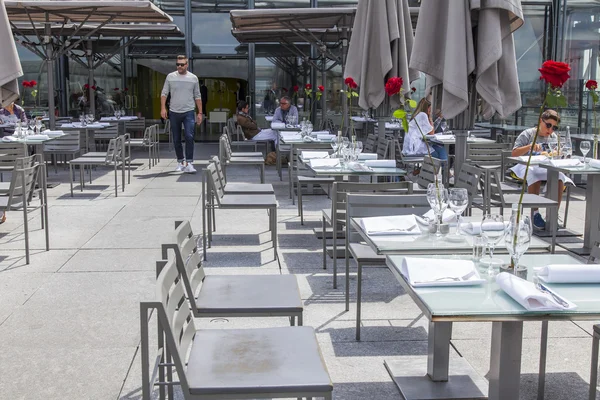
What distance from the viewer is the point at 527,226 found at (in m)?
2.99

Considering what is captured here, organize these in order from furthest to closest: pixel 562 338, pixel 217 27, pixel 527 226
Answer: pixel 217 27 < pixel 562 338 < pixel 527 226

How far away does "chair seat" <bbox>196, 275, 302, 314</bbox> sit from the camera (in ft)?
11.5

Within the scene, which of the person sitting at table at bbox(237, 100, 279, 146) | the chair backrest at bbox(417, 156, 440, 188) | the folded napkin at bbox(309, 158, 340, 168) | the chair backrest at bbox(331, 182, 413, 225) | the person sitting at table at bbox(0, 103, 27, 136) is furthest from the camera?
the person sitting at table at bbox(237, 100, 279, 146)

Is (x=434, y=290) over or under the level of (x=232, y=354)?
over

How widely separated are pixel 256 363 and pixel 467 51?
3.33 m

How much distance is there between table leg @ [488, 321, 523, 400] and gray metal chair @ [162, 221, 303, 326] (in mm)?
954

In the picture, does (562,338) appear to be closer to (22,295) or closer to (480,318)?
(480,318)

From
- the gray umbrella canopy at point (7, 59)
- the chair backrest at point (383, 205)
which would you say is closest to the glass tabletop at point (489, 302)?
the chair backrest at point (383, 205)

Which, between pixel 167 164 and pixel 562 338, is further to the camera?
pixel 167 164

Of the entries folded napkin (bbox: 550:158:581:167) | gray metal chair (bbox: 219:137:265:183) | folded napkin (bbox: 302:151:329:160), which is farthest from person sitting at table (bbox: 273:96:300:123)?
folded napkin (bbox: 550:158:581:167)

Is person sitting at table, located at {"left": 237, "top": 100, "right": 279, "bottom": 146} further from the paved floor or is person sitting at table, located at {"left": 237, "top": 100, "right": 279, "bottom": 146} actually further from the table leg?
the table leg

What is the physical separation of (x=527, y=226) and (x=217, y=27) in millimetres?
18190

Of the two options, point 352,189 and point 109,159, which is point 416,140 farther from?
point 352,189

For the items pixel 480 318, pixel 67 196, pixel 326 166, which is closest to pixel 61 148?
pixel 67 196
